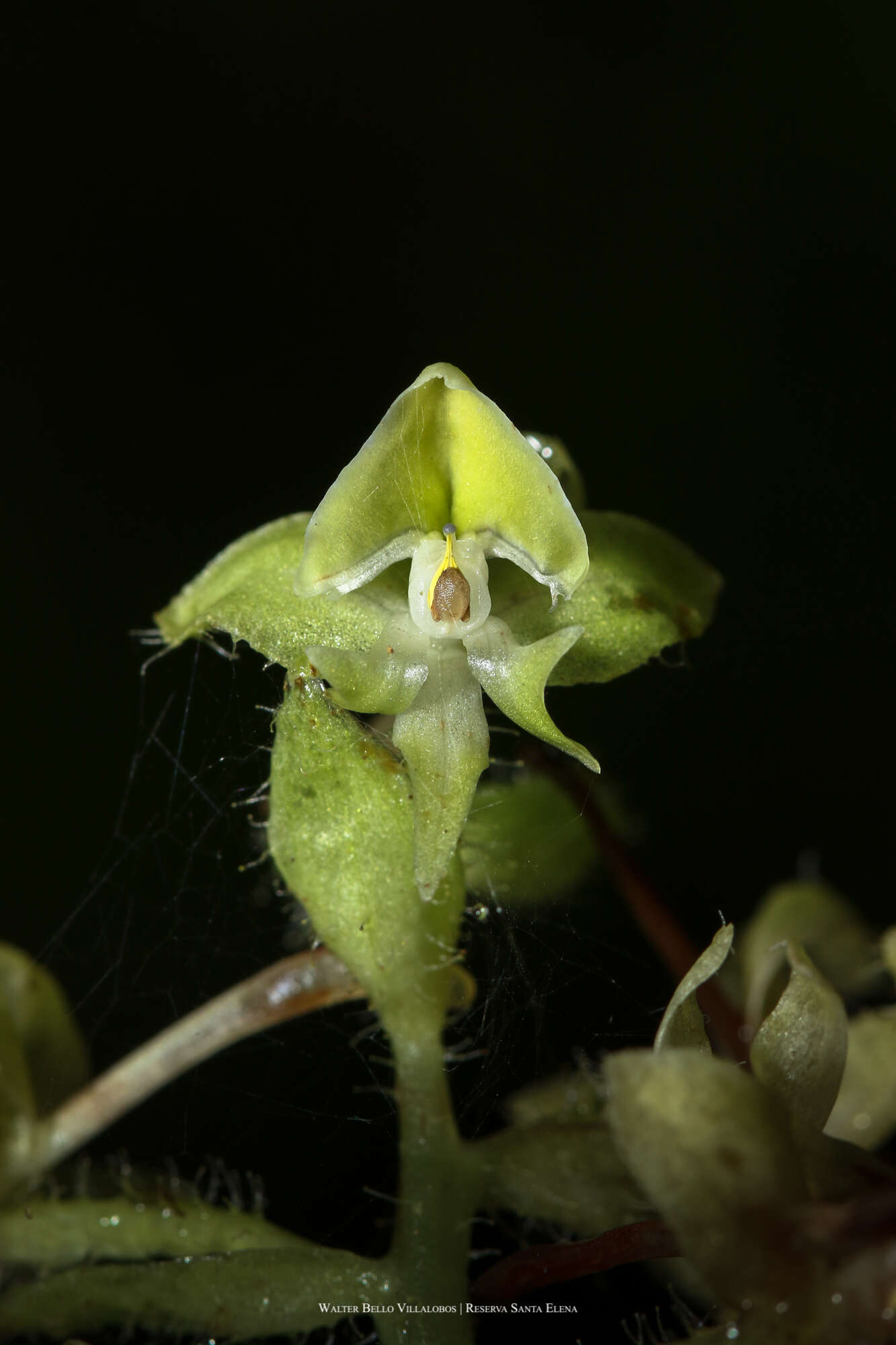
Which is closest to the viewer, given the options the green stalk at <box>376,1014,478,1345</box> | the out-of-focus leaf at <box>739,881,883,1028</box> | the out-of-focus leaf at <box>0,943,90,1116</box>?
the green stalk at <box>376,1014,478,1345</box>

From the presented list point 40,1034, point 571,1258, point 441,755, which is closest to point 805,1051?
point 571,1258

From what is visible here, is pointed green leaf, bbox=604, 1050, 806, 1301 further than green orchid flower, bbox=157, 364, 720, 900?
No

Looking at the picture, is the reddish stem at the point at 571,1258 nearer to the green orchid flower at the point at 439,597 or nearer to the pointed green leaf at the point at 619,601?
the green orchid flower at the point at 439,597

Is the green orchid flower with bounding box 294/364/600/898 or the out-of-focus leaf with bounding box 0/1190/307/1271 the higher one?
the green orchid flower with bounding box 294/364/600/898

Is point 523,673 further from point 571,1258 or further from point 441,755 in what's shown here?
point 571,1258

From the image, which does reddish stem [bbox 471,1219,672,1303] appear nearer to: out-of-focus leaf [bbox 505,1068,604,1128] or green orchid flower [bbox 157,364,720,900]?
out-of-focus leaf [bbox 505,1068,604,1128]

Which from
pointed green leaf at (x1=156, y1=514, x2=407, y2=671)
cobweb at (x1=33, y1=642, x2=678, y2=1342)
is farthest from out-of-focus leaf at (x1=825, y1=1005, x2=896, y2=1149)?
pointed green leaf at (x1=156, y1=514, x2=407, y2=671)

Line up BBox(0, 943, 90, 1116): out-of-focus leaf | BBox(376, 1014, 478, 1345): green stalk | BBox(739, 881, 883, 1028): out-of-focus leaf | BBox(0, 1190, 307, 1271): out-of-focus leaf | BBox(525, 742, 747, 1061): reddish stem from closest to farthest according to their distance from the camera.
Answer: BBox(376, 1014, 478, 1345): green stalk → BBox(0, 1190, 307, 1271): out-of-focus leaf → BBox(0, 943, 90, 1116): out-of-focus leaf → BBox(525, 742, 747, 1061): reddish stem → BBox(739, 881, 883, 1028): out-of-focus leaf

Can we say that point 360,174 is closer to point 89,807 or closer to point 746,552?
point 746,552

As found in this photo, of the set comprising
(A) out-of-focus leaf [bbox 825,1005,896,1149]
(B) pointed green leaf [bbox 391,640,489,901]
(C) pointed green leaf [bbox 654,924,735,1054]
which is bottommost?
(A) out-of-focus leaf [bbox 825,1005,896,1149]
